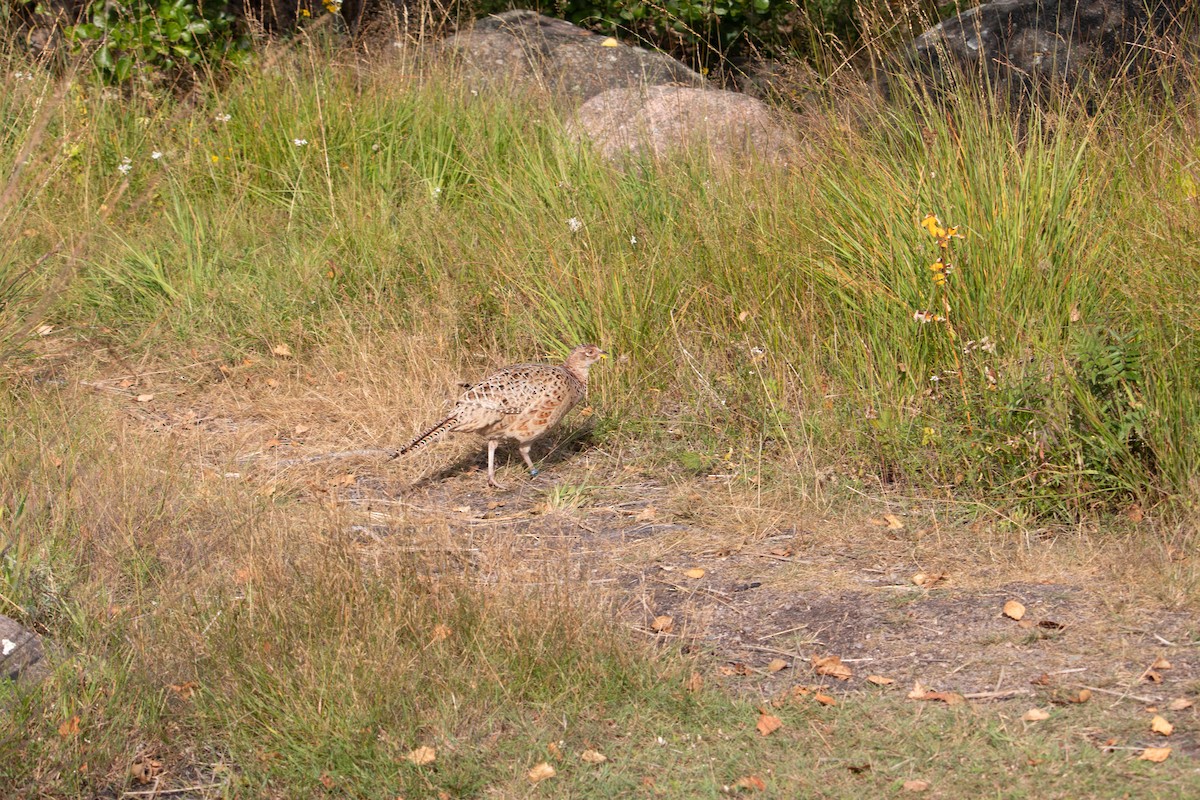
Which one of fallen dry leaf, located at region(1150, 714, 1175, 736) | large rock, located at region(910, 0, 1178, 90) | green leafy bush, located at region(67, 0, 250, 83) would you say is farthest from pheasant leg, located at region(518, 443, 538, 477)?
green leafy bush, located at region(67, 0, 250, 83)

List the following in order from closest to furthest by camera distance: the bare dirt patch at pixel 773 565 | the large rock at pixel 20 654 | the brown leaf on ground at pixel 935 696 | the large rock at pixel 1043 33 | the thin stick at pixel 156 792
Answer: the thin stick at pixel 156 792
the brown leaf on ground at pixel 935 696
the large rock at pixel 20 654
the bare dirt patch at pixel 773 565
the large rock at pixel 1043 33

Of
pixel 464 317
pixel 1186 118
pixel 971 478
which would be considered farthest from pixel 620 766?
pixel 1186 118

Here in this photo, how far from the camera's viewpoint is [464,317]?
25.2 ft

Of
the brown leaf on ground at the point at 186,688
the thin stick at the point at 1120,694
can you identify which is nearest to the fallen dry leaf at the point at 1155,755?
the thin stick at the point at 1120,694

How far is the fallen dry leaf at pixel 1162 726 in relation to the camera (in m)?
3.84

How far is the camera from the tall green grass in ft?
18.1

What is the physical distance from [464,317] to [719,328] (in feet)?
5.24

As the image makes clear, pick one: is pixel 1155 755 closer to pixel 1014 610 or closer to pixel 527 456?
pixel 1014 610

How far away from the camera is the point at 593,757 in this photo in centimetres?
398

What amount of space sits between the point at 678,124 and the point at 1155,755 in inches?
237

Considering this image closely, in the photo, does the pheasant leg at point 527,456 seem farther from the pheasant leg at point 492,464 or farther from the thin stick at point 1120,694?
the thin stick at point 1120,694

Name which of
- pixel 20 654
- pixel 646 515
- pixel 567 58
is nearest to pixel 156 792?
pixel 20 654

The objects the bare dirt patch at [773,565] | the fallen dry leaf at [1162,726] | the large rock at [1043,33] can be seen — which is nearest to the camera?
the fallen dry leaf at [1162,726]

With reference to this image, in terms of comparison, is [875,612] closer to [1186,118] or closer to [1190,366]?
[1190,366]
